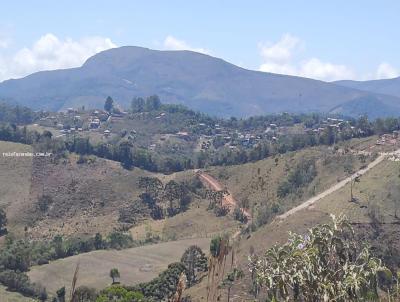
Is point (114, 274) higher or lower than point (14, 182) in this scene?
lower

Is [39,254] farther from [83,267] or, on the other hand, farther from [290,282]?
[290,282]

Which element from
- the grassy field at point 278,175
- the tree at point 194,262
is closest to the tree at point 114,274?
the tree at point 194,262

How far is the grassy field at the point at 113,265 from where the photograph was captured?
8225cm

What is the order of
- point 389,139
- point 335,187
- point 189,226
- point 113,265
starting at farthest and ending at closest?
point 389,139 < point 189,226 < point 335,187 < point 113,265

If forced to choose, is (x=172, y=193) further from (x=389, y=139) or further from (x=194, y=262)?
(x=389, y=139)

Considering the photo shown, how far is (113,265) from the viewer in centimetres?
9000

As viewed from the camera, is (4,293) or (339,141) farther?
(339,141)

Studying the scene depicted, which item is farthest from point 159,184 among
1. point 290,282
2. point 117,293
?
point 290,282

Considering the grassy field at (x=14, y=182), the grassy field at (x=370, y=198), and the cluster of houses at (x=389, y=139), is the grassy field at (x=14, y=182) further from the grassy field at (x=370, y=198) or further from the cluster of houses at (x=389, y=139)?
the cluster of houses at (x=389, y=139)

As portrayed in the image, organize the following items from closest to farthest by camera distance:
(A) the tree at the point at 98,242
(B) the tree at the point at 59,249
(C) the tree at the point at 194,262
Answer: (C) the tree at the point at 194,262 → (B) the tree at the point at 59,249 → (A) the tree at the point at 98,242

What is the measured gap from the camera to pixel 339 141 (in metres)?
136

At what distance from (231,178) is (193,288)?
2471 inches

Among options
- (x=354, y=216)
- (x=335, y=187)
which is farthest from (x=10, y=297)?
(x=335, y=187)

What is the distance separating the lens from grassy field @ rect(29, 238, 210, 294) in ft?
270
